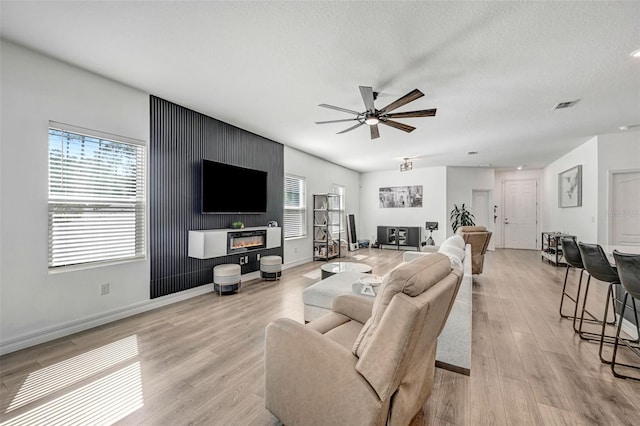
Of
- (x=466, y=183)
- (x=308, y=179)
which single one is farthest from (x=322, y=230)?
(x=466, y=183)

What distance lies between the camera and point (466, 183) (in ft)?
27.8

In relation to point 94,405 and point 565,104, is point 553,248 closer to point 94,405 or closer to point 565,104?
point 565,104

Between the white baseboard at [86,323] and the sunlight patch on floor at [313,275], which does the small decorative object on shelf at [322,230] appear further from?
the white baseboard at [86,323]

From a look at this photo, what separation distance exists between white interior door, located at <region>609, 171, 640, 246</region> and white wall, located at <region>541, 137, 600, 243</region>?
240mm

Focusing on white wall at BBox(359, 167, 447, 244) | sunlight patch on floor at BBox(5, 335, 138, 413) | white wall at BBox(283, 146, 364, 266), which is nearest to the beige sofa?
sunlight patch on floor at BBox(5, 335, 138, 413)

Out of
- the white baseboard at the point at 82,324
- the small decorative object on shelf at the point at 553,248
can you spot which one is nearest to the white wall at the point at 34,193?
the white baseboard at the point at 82,324

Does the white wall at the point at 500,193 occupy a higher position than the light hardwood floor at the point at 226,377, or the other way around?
the white wall at the point at 500,193

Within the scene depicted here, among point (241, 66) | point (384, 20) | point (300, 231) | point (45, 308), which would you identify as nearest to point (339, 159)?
point (300, 231)

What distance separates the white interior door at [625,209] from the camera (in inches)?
188

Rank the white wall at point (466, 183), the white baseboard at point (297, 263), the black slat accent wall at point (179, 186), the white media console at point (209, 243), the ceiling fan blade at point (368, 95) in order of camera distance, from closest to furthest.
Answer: the ceiling fan blade at point (368, 95) < the black slat accent wall at point (179, 186) < the white media console at point (209, 243) < the white baseboard at point (297, 263) < the white wall at point (466, 183)

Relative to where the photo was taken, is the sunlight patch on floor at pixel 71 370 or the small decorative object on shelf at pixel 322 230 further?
the small decorative object on shelf at pixel 322 230

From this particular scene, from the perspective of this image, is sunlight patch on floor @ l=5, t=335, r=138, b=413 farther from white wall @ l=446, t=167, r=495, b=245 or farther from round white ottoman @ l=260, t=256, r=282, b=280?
white wall @ l=446, t=167, r=495, b=245

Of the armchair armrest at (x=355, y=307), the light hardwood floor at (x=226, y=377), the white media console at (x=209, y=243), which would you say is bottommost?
the light hardwood floor at (x=226, y=377)

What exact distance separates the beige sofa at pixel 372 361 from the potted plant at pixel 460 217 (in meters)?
7.50
